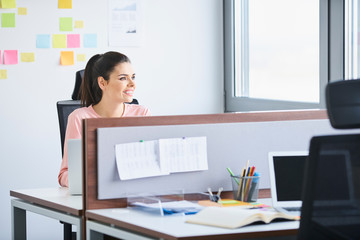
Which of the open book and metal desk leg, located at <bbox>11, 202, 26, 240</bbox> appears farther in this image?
metal desk leg, located at <bbox>11, 202, 26, 240</bbox>

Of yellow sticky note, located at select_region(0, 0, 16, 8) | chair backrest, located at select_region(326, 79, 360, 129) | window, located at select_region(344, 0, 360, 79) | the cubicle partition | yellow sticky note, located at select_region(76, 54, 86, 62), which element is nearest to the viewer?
chair backrest, located at select_region(326, 79, 360, 129)

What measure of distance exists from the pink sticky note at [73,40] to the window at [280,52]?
111 cm

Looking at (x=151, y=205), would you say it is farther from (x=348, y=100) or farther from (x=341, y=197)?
(x=348, y=100)

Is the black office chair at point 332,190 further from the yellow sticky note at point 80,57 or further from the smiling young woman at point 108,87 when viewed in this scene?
the yellow sticky note at point 80,57

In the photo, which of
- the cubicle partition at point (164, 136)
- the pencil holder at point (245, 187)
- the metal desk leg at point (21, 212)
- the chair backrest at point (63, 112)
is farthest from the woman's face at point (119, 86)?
the pencil holder at point (245, 187)

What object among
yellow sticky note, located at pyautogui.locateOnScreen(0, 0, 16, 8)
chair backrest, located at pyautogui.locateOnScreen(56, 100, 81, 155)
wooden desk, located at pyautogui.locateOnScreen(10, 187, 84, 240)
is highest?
yellow sticky note, located at pyautogui.locateOnScreen(0, 0, 16, 8)

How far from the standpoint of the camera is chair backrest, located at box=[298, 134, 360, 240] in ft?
5.33

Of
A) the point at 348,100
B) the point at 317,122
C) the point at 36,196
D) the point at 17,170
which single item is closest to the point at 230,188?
the point at 317,122

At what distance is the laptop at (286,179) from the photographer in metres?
2.27

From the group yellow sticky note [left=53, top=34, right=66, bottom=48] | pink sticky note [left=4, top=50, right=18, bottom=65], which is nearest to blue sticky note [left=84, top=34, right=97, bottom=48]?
yellow sticky note [left=53, top=34, right=66, bottom=48]

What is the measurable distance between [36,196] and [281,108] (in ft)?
6.61

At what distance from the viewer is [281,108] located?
4.25 m

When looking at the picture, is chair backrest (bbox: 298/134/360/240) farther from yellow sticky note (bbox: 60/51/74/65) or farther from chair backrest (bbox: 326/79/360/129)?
yellow sticky note (bbox: 60/51/74/65)

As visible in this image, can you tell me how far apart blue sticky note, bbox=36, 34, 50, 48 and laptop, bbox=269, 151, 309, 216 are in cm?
250
